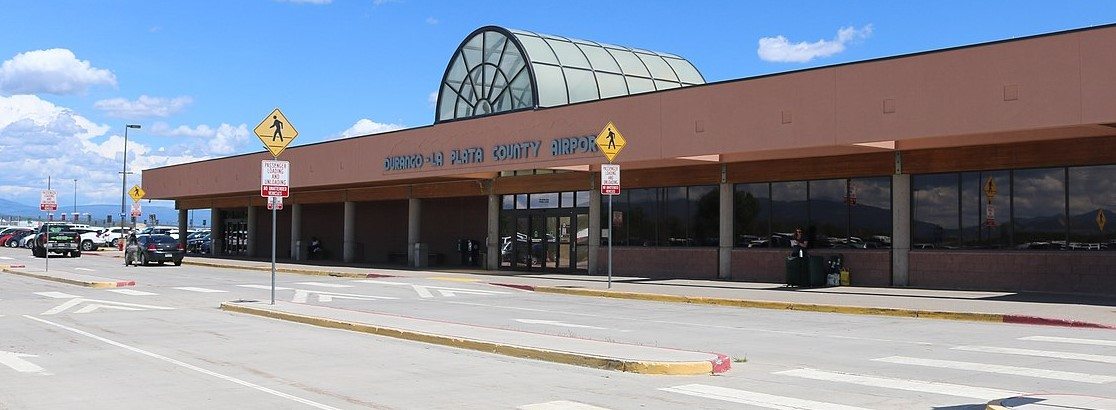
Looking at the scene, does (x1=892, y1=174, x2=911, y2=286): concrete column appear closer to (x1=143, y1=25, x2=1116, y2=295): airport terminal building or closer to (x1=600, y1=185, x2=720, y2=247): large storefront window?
(x1=143, y1=25, x2=1116, y2=295): airport terminal building

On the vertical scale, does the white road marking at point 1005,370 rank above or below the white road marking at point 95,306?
above

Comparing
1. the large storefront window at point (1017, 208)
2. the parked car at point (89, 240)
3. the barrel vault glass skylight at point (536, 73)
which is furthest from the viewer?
the parked car at point (89, 240)

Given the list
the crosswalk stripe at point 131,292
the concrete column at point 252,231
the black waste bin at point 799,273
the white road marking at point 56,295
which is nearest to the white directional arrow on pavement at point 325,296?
the crosswalk stripe at point 131,292

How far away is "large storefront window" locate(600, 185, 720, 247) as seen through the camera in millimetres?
30859

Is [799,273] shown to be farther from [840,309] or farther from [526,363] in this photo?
[526,363]

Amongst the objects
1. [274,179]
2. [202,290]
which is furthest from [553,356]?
[202,290]

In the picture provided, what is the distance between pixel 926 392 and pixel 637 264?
23.3 metres

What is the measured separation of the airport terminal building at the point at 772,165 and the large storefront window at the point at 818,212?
1.8 inches

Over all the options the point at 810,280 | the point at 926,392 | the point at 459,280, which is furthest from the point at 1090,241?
the point at 459,280

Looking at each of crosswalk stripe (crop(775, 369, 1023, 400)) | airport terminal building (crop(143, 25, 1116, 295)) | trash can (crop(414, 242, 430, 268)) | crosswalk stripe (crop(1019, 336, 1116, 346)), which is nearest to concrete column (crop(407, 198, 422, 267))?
airport terminal building (crop(143, 25, 1116, 295))

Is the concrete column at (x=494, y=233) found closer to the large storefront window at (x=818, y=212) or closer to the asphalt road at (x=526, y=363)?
the large storefront window at (x=818, y=212)

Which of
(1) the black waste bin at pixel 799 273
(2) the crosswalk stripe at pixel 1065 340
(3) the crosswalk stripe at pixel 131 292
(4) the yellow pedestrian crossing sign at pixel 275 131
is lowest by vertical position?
(3) the crosswalk stripe at pixel 131 292

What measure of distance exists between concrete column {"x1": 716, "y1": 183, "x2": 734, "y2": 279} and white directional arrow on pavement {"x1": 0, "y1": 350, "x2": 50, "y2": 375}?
67.5 ft

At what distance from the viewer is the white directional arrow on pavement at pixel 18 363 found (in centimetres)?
1168
